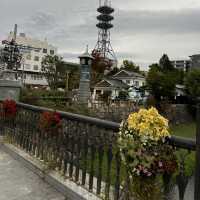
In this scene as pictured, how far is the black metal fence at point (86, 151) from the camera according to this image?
269 centimetres

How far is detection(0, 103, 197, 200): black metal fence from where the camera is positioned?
2693mm

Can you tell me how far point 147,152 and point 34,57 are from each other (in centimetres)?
7600

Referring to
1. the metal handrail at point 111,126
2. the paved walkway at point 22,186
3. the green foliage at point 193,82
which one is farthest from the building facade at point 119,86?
the metal handrail at point 111,126

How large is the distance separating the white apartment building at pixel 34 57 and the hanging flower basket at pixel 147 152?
65.9m

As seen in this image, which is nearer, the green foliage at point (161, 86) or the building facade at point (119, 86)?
the green foliage at point (161, 86)

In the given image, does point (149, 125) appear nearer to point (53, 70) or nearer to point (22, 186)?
point (22, 186)

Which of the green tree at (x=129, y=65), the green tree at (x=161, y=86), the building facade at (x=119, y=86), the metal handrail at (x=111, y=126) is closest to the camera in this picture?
the metal handrail at (x=111, y=126)

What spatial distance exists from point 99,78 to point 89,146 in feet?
108

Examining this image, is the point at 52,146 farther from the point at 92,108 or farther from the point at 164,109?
the point at 164,109

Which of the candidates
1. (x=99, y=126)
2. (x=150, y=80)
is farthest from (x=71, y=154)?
(x=150, y=80)

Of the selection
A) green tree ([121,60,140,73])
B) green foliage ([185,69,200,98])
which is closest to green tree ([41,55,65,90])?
green tree ([121,60,140,73])

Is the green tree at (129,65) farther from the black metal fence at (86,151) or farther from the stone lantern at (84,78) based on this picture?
the black metal fence at (86,151)

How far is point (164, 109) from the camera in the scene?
21.0 metres

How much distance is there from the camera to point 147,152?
7.07ft
